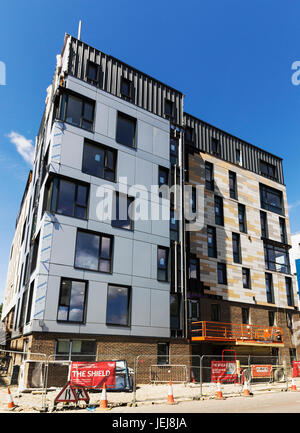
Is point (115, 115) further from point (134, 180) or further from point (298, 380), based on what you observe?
point (298, 380)

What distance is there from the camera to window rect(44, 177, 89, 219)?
73.5 ft

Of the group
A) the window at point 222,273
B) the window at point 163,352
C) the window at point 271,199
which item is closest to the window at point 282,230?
the window at point 271,199

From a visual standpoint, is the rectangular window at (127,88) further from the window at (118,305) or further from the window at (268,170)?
the window at (268,170)

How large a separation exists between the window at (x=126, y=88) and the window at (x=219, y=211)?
475 inches

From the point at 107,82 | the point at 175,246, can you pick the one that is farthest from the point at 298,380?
the point at 107,82

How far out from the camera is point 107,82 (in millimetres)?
27078

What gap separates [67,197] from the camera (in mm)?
23016

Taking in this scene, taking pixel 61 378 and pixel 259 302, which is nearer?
pixel 61 378

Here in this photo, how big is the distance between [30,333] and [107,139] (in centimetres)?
1383

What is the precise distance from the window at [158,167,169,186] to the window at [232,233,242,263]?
940 centimetres

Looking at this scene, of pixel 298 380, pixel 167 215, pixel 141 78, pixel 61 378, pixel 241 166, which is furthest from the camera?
pixel 241 166

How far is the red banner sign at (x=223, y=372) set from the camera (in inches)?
765

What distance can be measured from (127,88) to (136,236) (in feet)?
40.0

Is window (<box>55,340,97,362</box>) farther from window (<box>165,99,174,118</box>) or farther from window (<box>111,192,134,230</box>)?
window (<box>165,99,174,118</box>)
